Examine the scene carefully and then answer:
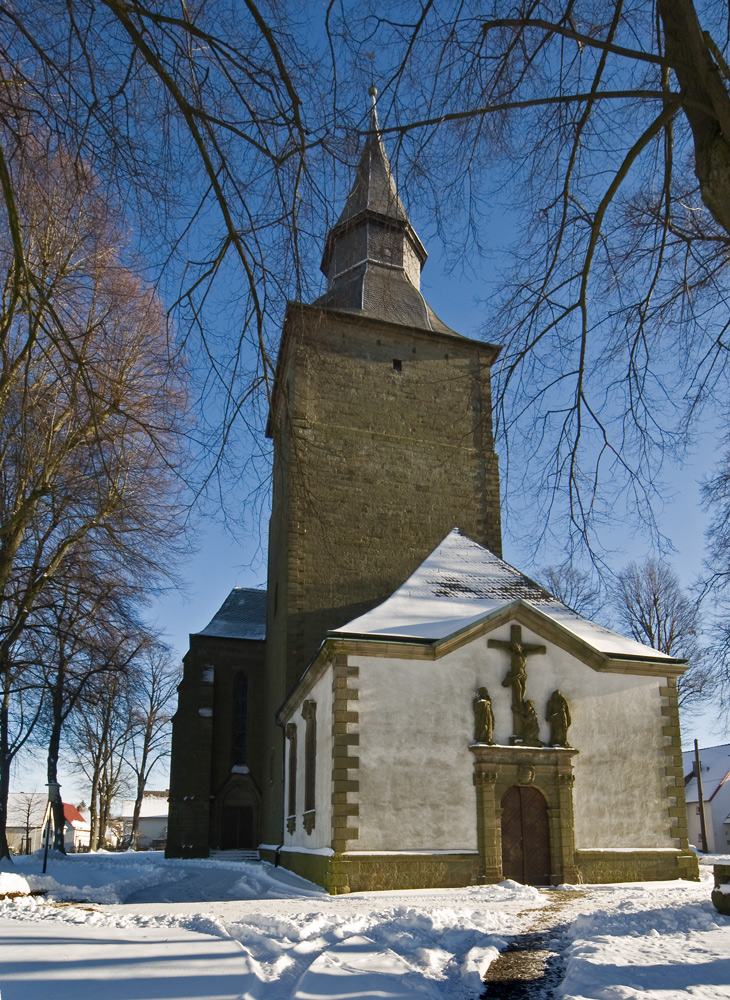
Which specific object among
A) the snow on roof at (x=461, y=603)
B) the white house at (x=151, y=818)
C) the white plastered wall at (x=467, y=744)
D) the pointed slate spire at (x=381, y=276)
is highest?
the pointed slate spire at (x=381, y=276)

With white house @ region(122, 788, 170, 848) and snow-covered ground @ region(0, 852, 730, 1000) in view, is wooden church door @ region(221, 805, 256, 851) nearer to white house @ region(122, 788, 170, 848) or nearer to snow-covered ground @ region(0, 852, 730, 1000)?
snow-covered ground @ region(0, 852, 730, 1000)

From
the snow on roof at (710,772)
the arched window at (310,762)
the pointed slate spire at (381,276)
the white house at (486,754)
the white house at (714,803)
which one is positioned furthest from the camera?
the snow on roof at (710,772)

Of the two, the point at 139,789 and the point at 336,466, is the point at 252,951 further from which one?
the point at 139,789

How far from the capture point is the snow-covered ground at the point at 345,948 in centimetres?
552

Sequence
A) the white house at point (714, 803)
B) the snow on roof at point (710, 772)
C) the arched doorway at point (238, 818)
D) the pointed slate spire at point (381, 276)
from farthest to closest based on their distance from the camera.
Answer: the snow on roof at point (710, 772) → the white house at point (714, 803) → the arched doorway at point (238, 818) → the pointed slate spire at point (381, 276)

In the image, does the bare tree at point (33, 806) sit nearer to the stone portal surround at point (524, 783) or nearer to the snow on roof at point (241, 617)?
the snow on roof at point (241, 617)

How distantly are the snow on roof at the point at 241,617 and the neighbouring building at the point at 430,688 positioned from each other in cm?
482

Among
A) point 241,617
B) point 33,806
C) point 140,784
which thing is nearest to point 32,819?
point 33,806

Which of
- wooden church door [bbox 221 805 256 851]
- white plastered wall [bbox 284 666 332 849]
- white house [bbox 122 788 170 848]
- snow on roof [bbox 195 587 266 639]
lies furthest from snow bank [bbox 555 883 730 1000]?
white house [bbox 122 788 170 848]

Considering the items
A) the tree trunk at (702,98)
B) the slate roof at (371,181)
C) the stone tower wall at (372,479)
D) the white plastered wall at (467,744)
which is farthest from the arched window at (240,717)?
the tree trunk at (702,98)

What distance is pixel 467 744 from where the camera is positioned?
1436 cm

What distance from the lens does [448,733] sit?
14.3 metres

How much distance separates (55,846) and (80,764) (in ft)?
48.5

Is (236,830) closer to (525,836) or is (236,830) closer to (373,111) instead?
(525,836)
